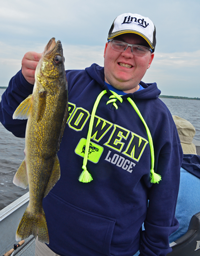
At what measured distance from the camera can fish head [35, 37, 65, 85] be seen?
1.82 m

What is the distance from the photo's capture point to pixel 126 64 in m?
2.15

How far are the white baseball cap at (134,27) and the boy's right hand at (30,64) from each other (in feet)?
2.81

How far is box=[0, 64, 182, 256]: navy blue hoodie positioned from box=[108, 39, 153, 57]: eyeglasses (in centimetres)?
37

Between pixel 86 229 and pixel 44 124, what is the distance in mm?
1096

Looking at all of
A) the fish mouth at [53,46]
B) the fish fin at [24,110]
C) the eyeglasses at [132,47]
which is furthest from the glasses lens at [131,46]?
the fish fin at [24,110]

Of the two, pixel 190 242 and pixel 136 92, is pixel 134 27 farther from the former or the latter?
pixel 190 242

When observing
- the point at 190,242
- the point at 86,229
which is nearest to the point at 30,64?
the point at 86,229

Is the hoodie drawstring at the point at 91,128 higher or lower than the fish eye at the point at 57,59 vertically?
lower

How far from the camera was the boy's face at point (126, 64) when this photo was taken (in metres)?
2.13

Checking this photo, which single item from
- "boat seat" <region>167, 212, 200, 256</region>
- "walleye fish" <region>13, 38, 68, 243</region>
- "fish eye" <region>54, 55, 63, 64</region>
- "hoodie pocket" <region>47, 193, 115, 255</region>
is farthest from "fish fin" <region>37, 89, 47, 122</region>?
"boat seat" <region>167, 212, 200, 256</region>

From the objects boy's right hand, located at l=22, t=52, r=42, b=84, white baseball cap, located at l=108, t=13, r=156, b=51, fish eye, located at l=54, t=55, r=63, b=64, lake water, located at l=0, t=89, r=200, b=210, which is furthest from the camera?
lake water, located at l=0, t=89, r=200, b=210

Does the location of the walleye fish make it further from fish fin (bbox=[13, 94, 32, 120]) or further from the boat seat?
the boat seat

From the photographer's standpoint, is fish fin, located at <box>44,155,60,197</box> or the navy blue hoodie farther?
the navy blue hoodie

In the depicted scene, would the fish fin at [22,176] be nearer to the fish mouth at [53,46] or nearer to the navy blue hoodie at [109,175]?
the navy blue hoodie at [109,175]
